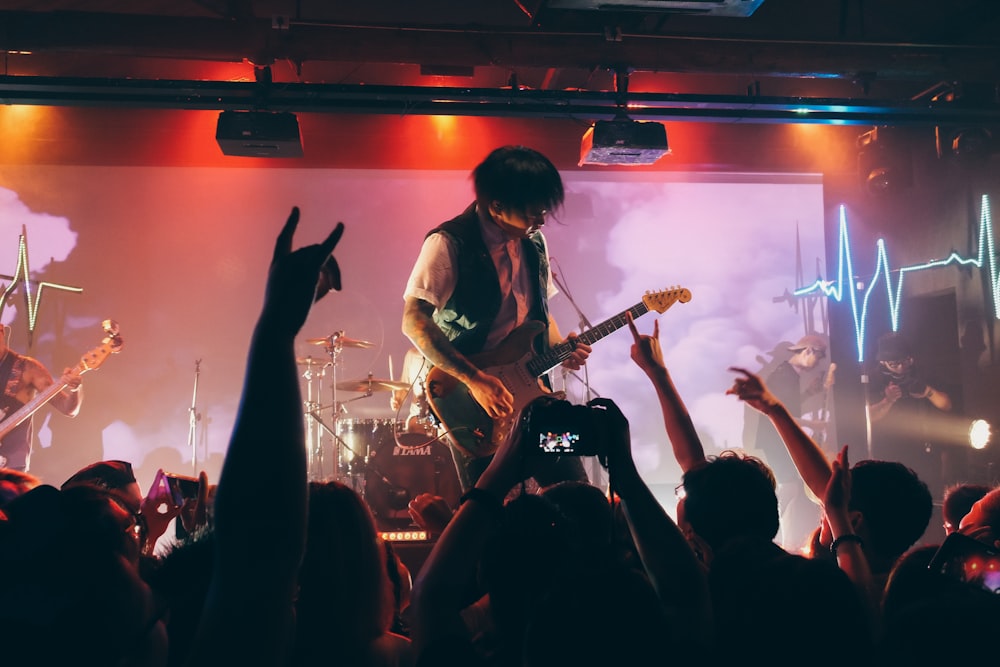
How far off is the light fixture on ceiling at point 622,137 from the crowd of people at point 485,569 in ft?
12.7

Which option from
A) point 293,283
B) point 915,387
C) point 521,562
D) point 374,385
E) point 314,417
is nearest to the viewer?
point 293,283

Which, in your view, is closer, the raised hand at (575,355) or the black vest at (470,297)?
the black vest at (470,297)

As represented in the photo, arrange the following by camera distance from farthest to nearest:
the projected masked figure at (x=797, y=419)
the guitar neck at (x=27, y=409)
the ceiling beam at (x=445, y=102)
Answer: the projected masked figure at (x=797, y=419), the guitar neck at (x=27, y=409), the ceiling beam at (x=445, y=102)

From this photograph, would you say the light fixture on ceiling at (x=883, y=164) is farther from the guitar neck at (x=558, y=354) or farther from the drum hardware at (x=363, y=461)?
the drum hardware at (x=363, y=461)

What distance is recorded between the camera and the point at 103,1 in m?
6.82

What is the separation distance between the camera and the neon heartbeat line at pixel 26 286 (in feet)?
26.7

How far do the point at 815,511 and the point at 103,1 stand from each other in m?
8.47

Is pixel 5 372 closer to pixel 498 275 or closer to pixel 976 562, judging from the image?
pixel 498 275

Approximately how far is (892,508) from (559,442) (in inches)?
45.8

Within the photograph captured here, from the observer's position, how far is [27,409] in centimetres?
693

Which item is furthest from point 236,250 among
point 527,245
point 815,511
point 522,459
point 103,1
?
point 522,459

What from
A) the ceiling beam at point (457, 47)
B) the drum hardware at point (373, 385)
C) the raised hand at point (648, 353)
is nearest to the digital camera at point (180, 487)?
the raised hand at point (648, 353)

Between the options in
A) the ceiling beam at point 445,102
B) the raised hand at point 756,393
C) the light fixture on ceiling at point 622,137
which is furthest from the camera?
the light fixture on ceiling at point 622,137

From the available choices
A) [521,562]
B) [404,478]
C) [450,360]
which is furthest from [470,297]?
[404,478]
